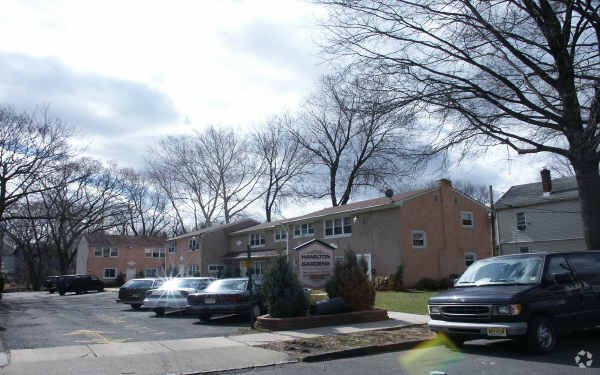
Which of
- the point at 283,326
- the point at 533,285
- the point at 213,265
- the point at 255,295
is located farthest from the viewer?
the point at 213,265

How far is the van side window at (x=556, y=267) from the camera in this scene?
8852mm

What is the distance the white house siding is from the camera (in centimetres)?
3372

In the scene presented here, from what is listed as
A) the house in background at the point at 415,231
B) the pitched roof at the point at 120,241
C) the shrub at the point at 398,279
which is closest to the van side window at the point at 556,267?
the shrub at the point at 398,279

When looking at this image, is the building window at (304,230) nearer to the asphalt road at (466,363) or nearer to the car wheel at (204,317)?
the car wheel at (204,317)

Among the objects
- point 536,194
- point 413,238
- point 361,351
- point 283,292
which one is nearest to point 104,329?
point 283,292

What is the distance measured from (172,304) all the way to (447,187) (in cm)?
1856

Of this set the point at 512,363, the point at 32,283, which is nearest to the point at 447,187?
the point at 512,363

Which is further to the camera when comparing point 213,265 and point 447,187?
point 213,265

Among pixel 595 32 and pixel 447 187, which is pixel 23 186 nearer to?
pixel 447 187

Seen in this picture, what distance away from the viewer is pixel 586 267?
9.63 meters

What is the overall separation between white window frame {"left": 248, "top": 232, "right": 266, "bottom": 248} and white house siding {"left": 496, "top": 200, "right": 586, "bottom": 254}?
59.5 ft

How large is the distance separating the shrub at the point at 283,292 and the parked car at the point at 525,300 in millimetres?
4071

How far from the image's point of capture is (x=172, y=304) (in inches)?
716

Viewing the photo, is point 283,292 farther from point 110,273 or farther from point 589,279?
point 110,273
